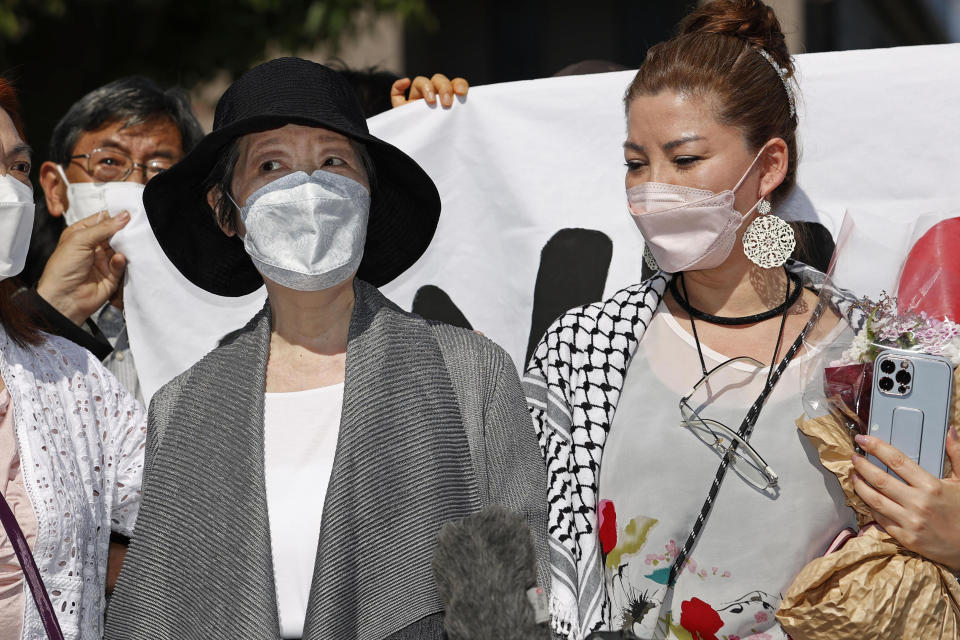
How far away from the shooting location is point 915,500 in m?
2.45

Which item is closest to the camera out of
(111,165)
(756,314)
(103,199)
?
(756,314)

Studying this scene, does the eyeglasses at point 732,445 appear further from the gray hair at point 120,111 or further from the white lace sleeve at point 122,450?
the gray hair at point 120,111

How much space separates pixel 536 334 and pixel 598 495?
106cm

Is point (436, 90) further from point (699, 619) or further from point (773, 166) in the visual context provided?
point (699, 619)

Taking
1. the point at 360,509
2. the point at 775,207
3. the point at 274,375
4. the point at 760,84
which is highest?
the point at 760,84

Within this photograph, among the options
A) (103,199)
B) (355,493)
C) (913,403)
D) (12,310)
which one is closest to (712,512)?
(913,403)

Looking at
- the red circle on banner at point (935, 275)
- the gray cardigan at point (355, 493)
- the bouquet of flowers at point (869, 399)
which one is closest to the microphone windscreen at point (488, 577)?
the gray cardigan at point (355, 493)

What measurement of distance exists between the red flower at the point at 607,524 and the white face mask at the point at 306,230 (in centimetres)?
89

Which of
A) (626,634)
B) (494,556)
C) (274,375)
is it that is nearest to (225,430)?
(274,375)

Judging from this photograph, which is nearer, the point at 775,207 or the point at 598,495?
the point at 598,495

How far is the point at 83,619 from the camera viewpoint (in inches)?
112

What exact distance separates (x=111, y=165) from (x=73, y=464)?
1703 millimetres

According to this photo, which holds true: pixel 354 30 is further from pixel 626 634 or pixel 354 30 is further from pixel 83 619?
pixel 626 634

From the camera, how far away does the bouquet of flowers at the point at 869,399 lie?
2477mm
